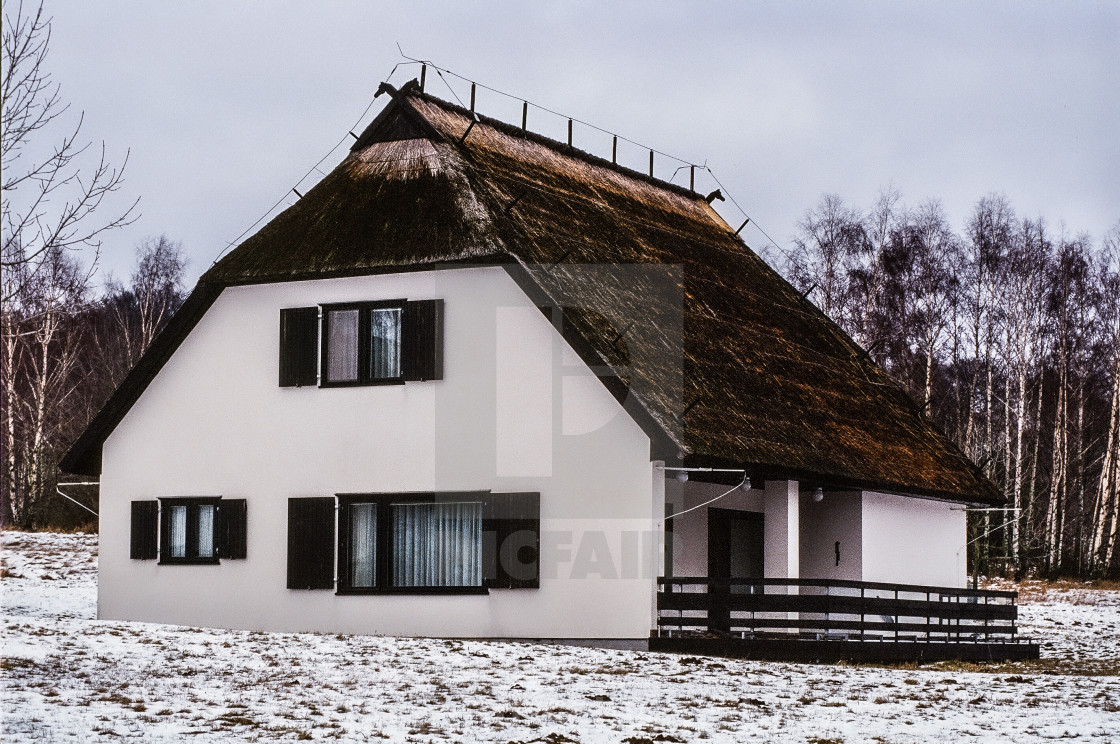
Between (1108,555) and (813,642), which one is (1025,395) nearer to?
(1108,555)

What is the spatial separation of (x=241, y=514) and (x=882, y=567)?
10601 millimetres

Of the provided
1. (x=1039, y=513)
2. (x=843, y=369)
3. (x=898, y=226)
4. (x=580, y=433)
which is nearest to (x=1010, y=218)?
(x=898, y=226)

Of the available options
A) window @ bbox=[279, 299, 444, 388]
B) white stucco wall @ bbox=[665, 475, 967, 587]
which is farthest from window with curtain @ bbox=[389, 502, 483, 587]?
white stucco wall @ bbox=[665, 475, 967, 587]

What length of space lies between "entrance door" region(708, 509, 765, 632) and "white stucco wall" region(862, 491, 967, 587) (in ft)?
5.72

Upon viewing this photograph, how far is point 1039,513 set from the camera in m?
46.8

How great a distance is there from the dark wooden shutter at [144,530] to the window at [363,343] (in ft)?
9.66

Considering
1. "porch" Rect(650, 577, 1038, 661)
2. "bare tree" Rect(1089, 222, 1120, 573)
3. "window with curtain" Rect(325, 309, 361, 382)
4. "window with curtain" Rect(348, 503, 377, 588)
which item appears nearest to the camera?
"porch" Rect(650, 577, 1038, 661)

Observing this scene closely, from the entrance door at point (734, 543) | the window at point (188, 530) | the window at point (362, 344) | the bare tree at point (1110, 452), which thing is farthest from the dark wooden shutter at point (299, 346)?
the bare tree at point (1110, 452)

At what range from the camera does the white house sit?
19594mm

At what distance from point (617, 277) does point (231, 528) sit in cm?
681

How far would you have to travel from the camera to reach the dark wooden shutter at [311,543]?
2086 centimetres

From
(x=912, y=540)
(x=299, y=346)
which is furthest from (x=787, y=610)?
(x=912, y=540)

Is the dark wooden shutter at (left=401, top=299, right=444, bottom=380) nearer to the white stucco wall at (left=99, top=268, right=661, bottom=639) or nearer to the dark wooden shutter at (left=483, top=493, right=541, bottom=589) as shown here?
the white stucco wall at (left=99, top=268, right=661, bottom=639)

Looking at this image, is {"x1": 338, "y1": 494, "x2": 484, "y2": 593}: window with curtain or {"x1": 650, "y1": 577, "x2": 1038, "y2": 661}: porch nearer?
{"x1": 650, "y1": 577, "x2": 1038, "y2": 661}: porch
